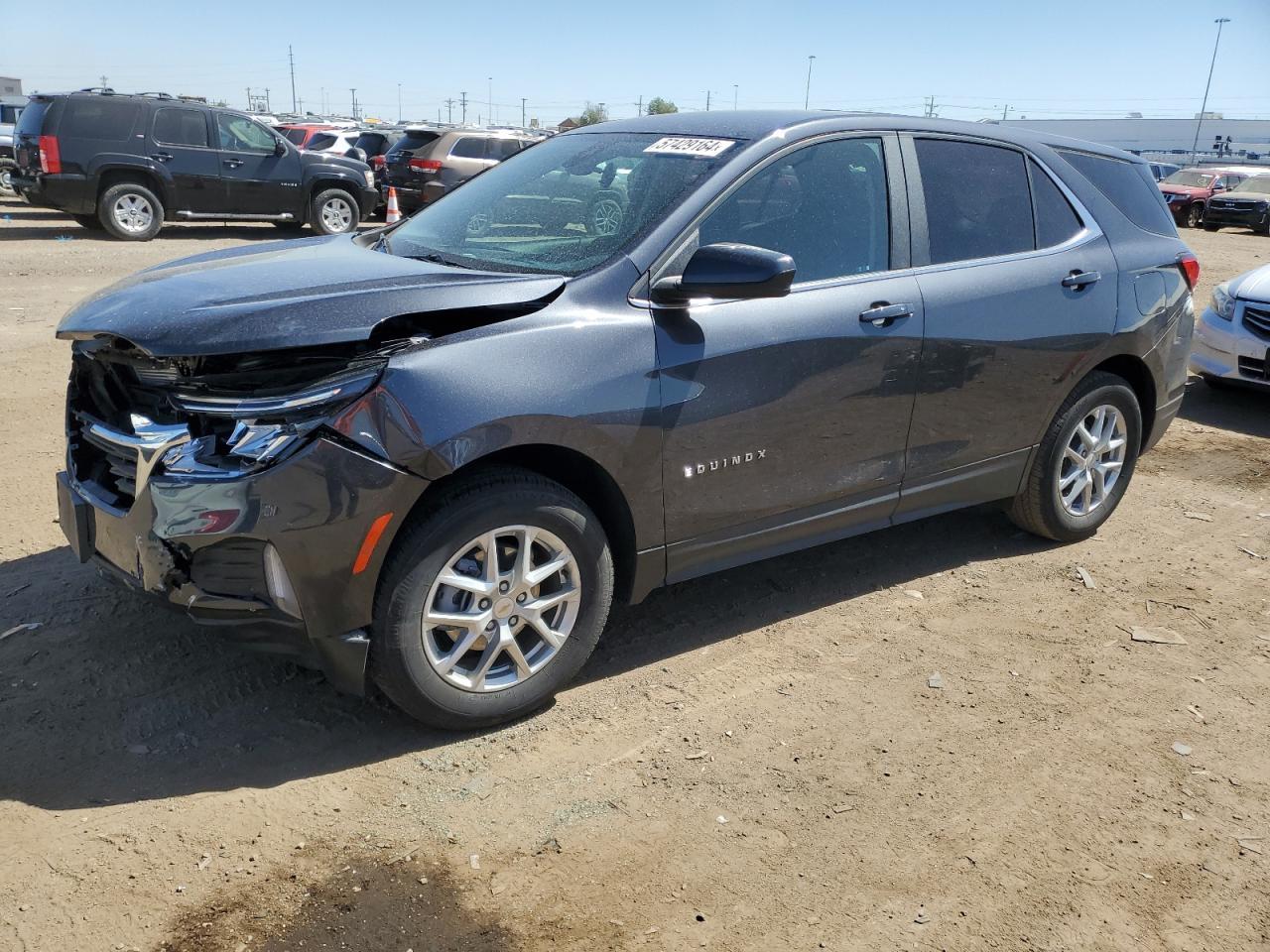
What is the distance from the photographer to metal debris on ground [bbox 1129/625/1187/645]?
14.2ft

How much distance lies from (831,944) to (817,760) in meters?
0.82

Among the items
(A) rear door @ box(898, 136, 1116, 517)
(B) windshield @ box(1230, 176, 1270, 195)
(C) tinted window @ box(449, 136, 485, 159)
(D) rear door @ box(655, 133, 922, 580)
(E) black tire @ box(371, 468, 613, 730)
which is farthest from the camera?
(B) windshield @ box(1230, 176, 1270, 195)

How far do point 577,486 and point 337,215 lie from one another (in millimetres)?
14949

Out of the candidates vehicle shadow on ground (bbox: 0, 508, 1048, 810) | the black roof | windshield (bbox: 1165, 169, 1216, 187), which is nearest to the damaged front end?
vehicle shadow on ground (bbox: 0, 508, 1048, 810)

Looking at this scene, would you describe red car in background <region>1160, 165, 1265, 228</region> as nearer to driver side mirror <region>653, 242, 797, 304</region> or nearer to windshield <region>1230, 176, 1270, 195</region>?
windshield <region>1230, 176, 1270, 195</region>

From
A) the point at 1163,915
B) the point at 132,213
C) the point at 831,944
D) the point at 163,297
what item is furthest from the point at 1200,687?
the point at 132,213

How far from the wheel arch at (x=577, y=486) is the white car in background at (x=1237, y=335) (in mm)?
6208

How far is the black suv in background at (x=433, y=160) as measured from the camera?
60.4ft

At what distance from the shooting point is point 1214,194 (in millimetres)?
29047

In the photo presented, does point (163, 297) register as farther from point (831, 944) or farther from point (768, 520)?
point (831, 944)

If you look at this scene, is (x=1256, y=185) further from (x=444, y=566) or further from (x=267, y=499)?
(x=267, y=499)

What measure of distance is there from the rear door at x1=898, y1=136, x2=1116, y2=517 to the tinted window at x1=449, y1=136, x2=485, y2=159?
15.3 m

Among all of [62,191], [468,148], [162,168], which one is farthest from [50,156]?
[468,148]

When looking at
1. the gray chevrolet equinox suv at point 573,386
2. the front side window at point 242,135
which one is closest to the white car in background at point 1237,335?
the gray chevrolet equinox suv at point 573,386
